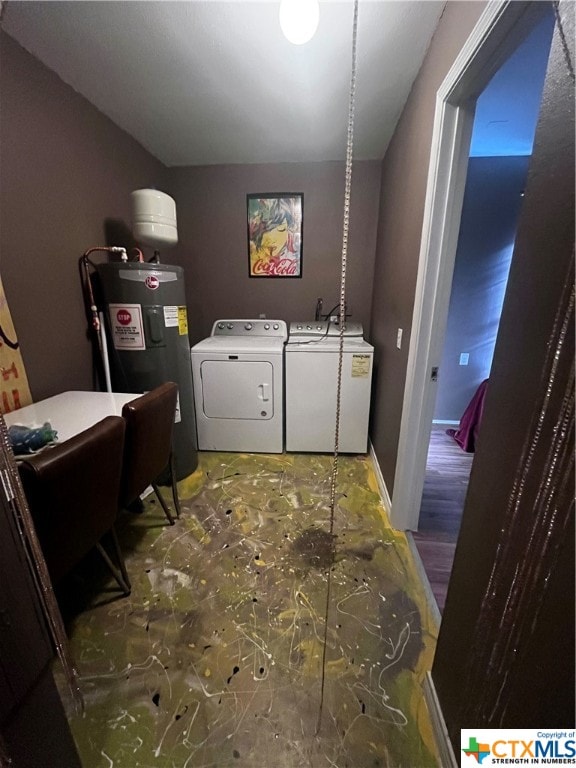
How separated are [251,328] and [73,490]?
2046 millimetres

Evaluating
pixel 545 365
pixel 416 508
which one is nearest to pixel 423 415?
pixel 416 508

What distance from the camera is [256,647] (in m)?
1.13

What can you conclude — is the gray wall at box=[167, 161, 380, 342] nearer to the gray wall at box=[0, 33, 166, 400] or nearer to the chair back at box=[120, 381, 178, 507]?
the gray wall at box=[0, 33, 166, 400]

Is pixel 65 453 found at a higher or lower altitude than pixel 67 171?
lower

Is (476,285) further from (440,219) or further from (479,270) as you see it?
(440,219)

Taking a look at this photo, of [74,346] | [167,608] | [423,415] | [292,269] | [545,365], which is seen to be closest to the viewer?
[545,365]

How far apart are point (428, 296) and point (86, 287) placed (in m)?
2.02

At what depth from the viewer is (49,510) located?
84 cm

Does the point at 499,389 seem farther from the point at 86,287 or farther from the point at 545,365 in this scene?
the point at 86,287

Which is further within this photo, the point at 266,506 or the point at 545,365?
the point at 266,506

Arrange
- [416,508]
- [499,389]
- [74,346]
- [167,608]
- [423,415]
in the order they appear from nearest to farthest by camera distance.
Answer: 1. [499,389]
2. [167,608]
3. [423,415]
4. [416,508]
5. [74,346]

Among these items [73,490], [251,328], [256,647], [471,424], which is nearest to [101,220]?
[251,328]

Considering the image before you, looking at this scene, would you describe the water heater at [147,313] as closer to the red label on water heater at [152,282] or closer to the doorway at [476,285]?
the red label on water heater at [152,282]

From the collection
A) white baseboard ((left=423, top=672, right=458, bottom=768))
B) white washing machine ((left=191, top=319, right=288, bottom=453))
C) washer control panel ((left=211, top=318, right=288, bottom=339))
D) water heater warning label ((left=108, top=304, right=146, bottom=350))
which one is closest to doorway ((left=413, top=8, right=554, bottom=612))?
white baseboard ((left=423, top=672, right=458, bottom=768))
